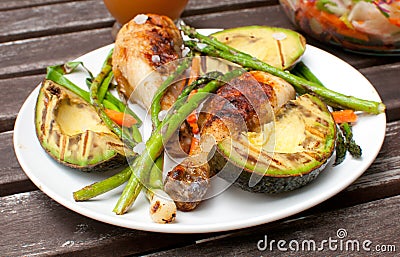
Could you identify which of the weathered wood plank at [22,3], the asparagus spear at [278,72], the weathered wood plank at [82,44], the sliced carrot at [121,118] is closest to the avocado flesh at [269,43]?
the asparagus spear at [278,72]

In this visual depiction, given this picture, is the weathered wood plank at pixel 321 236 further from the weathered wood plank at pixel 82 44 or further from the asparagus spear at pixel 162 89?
the weathered wood plank at pixel 82 44

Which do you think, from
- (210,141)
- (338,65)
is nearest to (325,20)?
(338,65)

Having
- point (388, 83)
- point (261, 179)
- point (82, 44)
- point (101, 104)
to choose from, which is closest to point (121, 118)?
point (101, 104)

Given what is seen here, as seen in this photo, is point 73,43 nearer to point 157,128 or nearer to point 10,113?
point 10,113

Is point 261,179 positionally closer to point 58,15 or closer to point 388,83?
point 388,83

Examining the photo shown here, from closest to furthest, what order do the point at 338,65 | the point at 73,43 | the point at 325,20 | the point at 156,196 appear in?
the point at 156,196, the point at 338,65, the point at 325,20, the point at 73,43

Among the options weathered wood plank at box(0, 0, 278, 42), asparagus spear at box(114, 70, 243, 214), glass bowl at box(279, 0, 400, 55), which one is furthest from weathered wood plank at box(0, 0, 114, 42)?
asparagus spear at box(114, 70, 243, 214)
